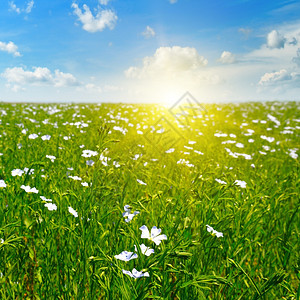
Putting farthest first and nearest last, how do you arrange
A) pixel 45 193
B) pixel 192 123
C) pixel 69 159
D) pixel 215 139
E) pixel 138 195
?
pixel 192 123 < pixel 215 139 < pixel 69 159 < pixel 138 195 < pixel 45 193

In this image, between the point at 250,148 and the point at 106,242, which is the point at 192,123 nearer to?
the point at 250,148

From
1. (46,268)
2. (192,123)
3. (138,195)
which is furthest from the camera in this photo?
(192,123)

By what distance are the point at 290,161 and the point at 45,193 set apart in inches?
182

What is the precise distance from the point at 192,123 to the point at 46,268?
882 centimetres

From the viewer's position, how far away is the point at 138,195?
3010 mm

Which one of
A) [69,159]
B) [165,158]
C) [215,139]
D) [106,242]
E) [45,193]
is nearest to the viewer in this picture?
[106,242]

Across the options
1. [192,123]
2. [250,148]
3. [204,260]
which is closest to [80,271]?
[204,260]

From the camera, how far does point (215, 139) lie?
723cm

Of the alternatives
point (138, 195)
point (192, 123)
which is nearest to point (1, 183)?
point (138, 195)

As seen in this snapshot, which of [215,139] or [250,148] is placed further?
[215,139]

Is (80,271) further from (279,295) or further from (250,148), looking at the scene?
(250,148)

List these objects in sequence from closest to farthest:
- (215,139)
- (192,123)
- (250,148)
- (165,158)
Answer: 1. (165,158)
2. (250,148)
3. (215,139)
4. (192,123)

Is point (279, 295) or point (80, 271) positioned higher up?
point (80, 271)

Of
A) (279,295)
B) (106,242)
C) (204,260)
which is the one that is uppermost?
(106,242)
